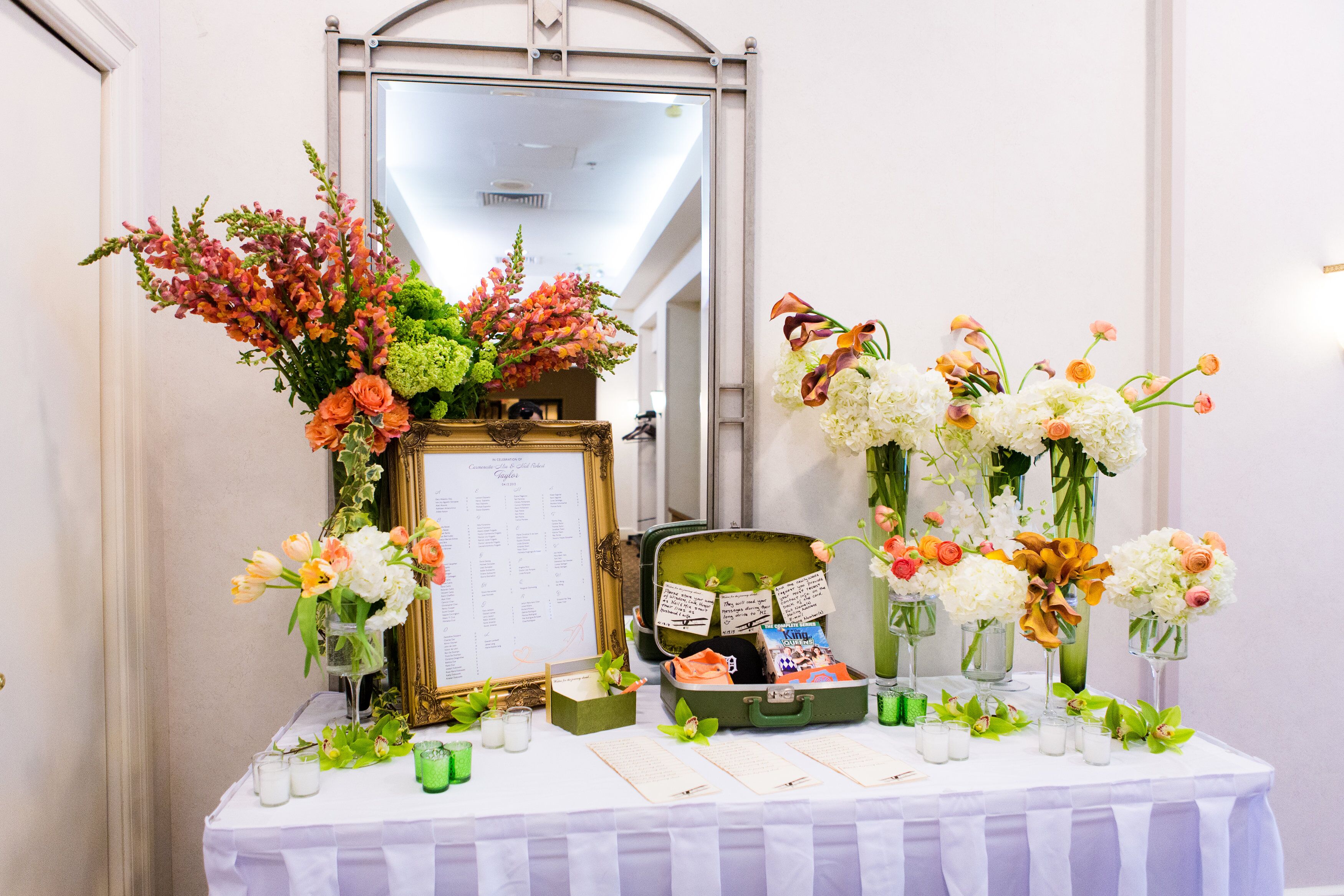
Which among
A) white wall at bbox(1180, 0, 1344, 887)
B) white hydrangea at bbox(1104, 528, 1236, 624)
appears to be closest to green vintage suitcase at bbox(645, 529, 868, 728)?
white hydrangea at bbox(1104, 528, 1236, 624)

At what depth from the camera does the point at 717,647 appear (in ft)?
4.85

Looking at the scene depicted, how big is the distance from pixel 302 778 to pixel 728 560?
86 centimetres

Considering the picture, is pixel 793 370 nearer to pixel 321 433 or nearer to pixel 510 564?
pixel 510 564

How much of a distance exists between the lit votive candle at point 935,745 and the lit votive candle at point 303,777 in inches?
37.5

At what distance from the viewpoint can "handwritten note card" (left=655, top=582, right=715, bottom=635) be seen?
1.55m

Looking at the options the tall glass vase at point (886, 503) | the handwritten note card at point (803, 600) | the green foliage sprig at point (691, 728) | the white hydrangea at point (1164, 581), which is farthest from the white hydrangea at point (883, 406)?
the green foliage sprig at point (691, 728)

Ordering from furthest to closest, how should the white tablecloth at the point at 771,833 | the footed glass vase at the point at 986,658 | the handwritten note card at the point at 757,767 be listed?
the footed glass vase at the point at 986,658
the handwritten note card at the point at 757,767
the white tablecloth at the point at 771,833

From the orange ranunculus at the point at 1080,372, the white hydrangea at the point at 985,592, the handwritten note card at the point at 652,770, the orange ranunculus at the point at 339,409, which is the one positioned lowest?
the handwritten note card at the point at 652,770

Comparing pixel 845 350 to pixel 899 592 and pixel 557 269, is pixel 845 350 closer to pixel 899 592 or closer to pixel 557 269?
pixel 899 592

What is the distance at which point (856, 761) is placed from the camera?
124 cm

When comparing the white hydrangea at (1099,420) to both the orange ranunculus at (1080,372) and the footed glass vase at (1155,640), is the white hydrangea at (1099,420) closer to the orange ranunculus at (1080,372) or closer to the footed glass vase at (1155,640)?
the orange ranunculus at (1080,372)

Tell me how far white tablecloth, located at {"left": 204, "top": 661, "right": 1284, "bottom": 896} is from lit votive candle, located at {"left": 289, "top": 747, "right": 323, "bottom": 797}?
2cm

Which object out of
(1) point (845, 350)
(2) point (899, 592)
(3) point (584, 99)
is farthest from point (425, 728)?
(3) point (584, 99)

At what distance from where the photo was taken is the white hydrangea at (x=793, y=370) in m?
1.58
